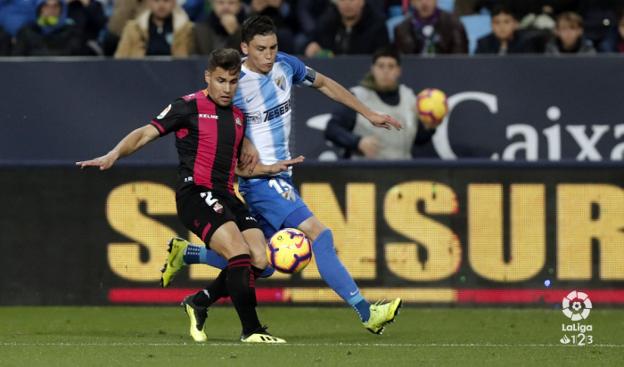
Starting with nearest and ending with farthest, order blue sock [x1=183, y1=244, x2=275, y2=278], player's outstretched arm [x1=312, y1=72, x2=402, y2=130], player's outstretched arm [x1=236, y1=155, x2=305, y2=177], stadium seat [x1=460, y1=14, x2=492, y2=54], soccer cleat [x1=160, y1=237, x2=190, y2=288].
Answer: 1. player's outstretched arm [x1=236, y1=155, x2=305, y2=177]
2. player's outstretched arm [x1=312, y1=72, x2=402, y2=130]
3. blue sock [x1=183, y1=244, x2=275, y2=278]
4. soccer cleat [x1=160, y1=237, x2=190, y2=288]
5. stadium seat [x1=460, y1=14, x2=492, y2=54]

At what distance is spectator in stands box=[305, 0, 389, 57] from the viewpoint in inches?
580

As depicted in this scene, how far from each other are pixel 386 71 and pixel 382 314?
402 cm

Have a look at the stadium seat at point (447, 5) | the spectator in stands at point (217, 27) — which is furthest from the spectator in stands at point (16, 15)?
the stadium seat at point (447, 5)

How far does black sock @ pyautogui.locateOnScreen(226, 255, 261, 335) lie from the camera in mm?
9555

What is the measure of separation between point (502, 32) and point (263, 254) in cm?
580

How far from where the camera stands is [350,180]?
12.7 meters

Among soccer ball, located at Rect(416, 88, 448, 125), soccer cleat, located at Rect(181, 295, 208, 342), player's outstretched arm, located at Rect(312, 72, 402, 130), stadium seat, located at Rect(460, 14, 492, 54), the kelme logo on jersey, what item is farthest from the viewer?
stadium seat, located at Rect(460, 14, 492, 54)

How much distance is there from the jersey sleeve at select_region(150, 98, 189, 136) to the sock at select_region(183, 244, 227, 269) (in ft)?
3.59

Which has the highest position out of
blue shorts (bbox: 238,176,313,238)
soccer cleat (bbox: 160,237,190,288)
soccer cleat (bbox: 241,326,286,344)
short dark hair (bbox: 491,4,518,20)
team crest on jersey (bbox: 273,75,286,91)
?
short dark hair (bbox: 491,4,518,20)

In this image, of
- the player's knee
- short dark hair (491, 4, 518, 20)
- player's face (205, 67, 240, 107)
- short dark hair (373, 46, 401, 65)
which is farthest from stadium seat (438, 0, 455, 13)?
player's face (205, 67, 240, 107)

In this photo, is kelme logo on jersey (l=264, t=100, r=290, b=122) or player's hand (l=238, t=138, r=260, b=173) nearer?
player's hand (l=238, t=138, r=260, b=173)

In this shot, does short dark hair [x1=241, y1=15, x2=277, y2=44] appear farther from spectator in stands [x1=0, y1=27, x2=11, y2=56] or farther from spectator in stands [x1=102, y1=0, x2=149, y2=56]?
spectator in stands [x1=0, y1=27, x2=11, y2=56]

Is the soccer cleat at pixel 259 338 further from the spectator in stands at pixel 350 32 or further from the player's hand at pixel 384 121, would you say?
the spectator in stands at pixel 350 32

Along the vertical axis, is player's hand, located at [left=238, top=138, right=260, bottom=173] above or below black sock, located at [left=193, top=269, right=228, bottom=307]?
above
